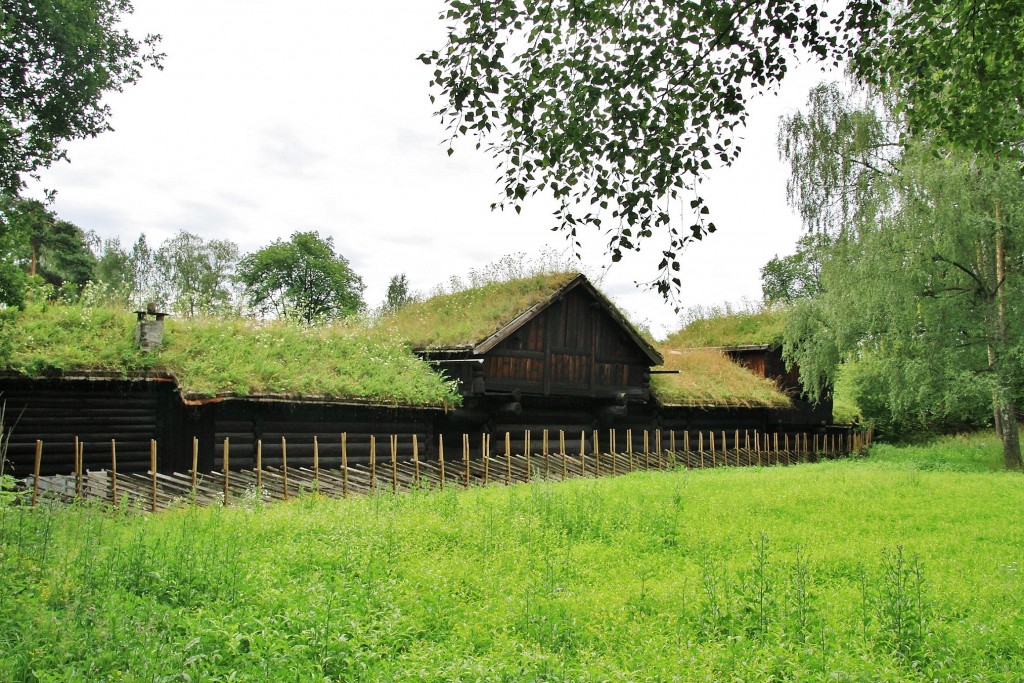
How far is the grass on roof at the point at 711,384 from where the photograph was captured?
86.1ft

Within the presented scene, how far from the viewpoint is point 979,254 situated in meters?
23.5

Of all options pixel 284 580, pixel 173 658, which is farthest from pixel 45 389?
pixel 173 658

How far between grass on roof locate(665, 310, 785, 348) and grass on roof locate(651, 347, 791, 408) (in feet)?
4.81

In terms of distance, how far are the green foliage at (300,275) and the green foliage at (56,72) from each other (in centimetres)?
2744

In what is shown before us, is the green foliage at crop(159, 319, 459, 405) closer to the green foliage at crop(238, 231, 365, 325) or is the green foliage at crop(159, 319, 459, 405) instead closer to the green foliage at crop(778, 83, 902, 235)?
the green foliage at crop(778, 83, 902, 235)

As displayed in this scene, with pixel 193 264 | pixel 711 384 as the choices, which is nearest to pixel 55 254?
pixel 193 264

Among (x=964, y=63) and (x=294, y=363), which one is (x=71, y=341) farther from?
(x=964, y=63)

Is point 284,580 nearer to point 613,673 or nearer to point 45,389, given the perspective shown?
point 613,673

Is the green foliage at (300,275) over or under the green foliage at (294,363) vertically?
over

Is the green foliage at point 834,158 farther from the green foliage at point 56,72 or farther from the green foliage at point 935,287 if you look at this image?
the green foliage at point 56,72

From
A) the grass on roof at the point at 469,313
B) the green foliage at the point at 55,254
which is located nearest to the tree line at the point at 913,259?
the grass on roof at the point at 469,313

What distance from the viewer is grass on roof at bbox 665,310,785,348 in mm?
32438

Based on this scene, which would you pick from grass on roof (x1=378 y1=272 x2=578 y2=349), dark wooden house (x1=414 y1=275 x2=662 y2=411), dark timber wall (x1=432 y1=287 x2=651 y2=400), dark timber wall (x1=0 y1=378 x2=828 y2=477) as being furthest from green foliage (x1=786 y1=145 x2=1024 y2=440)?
dark timber wall (x1=0 y1=378 x2=828 y2=477)

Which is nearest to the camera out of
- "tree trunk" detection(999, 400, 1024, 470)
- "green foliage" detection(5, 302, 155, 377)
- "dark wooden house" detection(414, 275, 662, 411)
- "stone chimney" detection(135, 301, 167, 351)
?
"green foliage" detection(5, 302, 155, 377)
